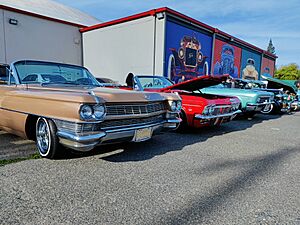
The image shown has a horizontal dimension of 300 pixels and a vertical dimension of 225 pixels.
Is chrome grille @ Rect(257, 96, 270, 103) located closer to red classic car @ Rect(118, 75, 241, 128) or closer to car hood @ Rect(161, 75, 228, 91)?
red classic car @ Rect(118, 75, 241, 128)

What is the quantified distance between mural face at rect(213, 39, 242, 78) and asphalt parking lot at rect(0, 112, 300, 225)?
12296 mm

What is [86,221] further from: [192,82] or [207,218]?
[192,82]

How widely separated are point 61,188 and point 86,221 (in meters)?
0.70

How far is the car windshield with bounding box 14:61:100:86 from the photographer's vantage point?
156 inches

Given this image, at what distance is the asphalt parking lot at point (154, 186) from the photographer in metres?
1.99

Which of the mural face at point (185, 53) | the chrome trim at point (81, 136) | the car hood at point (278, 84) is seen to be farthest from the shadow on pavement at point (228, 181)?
the mural face at point (185, 53)

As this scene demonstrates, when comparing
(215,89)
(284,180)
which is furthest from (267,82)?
(284,180)

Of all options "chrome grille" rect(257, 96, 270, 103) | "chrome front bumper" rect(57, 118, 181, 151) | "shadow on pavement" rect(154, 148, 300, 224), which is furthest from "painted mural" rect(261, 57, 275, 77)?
"chrome front bumper" rect(57, 118, 181, 151)

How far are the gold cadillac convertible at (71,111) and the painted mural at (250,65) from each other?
17.9 metres

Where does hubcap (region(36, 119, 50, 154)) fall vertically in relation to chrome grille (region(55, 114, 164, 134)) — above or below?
below

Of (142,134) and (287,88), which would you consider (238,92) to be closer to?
(287,88)

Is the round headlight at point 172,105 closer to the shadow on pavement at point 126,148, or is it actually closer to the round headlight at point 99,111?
the shadow on pavement at point 126,148

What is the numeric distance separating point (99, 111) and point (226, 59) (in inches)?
619

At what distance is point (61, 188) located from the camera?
8.04 ft
